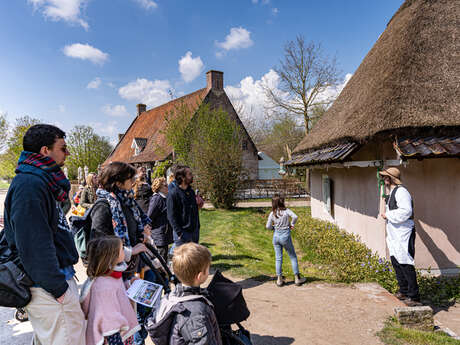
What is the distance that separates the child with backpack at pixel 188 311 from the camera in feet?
6.34

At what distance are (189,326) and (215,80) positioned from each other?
25.5 meters

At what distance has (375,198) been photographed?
6527 mm

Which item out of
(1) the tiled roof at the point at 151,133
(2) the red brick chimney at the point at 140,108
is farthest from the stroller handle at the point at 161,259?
(2) the red brick chimney at the point at 140,108

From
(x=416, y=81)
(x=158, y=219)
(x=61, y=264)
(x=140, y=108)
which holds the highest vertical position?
(x=140, y=108)

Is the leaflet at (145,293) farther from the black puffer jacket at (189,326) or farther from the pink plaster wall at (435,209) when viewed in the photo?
the pink plaster wall at (435,209)

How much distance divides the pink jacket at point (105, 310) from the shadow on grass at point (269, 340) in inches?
72.3

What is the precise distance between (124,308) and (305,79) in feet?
84.4

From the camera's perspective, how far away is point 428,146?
5.04 meters

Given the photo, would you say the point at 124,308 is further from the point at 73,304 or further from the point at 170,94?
the point at 170,94

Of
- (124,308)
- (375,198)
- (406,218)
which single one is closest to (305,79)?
(375,198)

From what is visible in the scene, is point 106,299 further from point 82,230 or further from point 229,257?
point 229,257

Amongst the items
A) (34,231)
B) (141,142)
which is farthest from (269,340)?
(141,142)

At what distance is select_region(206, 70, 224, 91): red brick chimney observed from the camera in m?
25.6

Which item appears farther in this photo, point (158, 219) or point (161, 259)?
A: point (158, 219)
